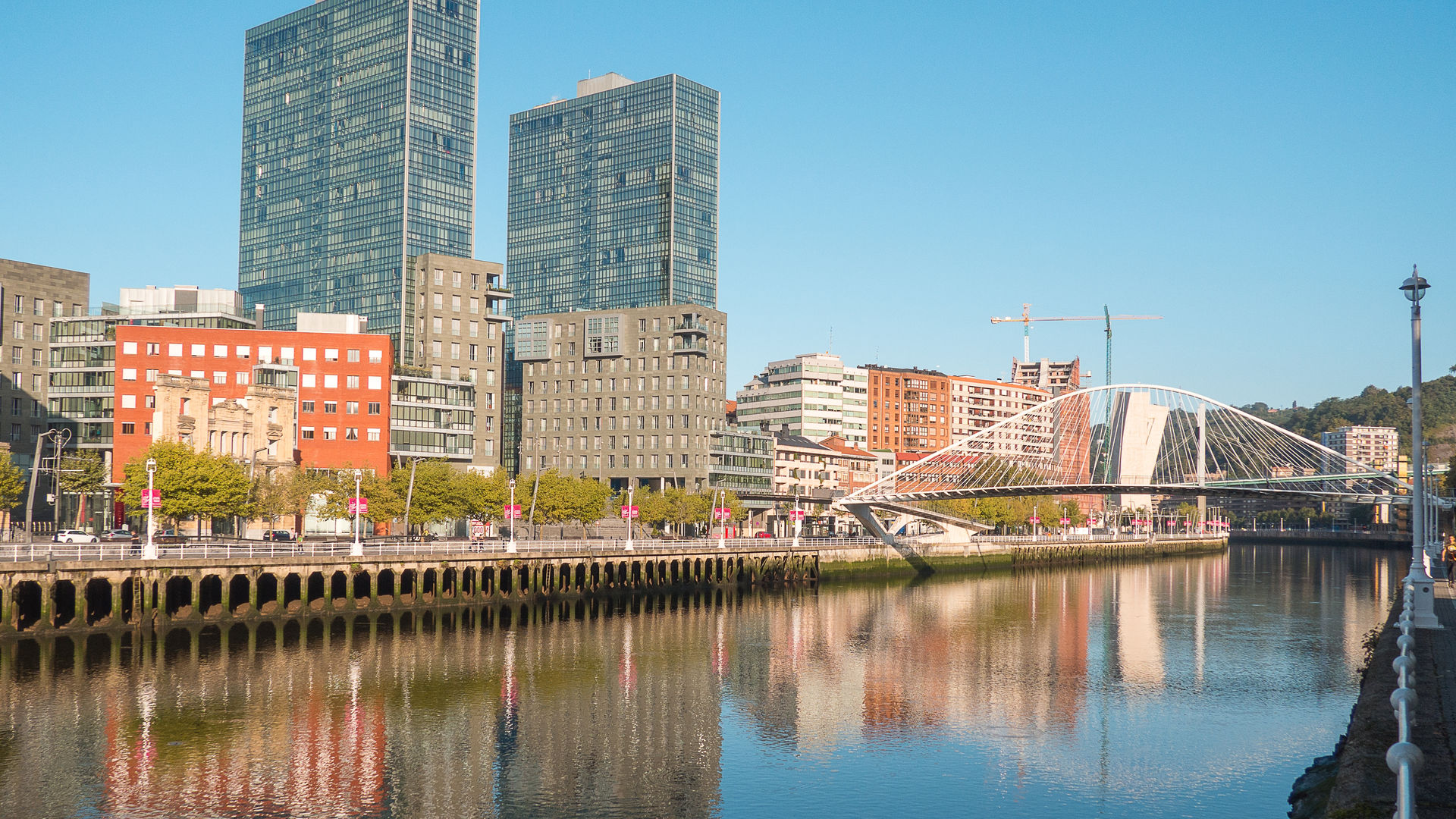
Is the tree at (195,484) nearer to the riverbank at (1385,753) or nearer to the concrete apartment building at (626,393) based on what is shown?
the riverbank at (1385,753)

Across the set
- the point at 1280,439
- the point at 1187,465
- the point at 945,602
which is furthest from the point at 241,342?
the point at 1187,465

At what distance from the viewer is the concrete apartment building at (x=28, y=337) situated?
138750mm

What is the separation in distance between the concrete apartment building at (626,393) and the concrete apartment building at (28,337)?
2480 inches

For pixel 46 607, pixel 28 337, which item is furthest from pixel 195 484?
pixel 28 337

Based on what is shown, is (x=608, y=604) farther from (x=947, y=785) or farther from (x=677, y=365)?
(x=677, y=365)

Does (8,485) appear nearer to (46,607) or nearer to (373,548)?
(373,548)

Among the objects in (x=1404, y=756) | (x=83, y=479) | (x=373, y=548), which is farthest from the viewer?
(x=83, y=479)

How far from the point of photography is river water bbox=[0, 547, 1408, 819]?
37156 mm

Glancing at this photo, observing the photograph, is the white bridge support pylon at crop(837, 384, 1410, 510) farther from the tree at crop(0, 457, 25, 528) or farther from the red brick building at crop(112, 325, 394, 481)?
the tree at crop(0, 457, 25, 528)

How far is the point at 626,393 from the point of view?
178 m

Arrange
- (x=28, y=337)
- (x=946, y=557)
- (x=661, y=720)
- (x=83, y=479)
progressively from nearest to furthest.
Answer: (x=661, y=720), (x=83, y=479), (x=28, y=337), (x=946, y=557)

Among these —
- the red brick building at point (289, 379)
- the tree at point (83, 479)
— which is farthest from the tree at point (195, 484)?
the red brick building at point (289, 379)

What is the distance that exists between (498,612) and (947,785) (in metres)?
48.3

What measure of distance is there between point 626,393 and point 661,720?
131 m
